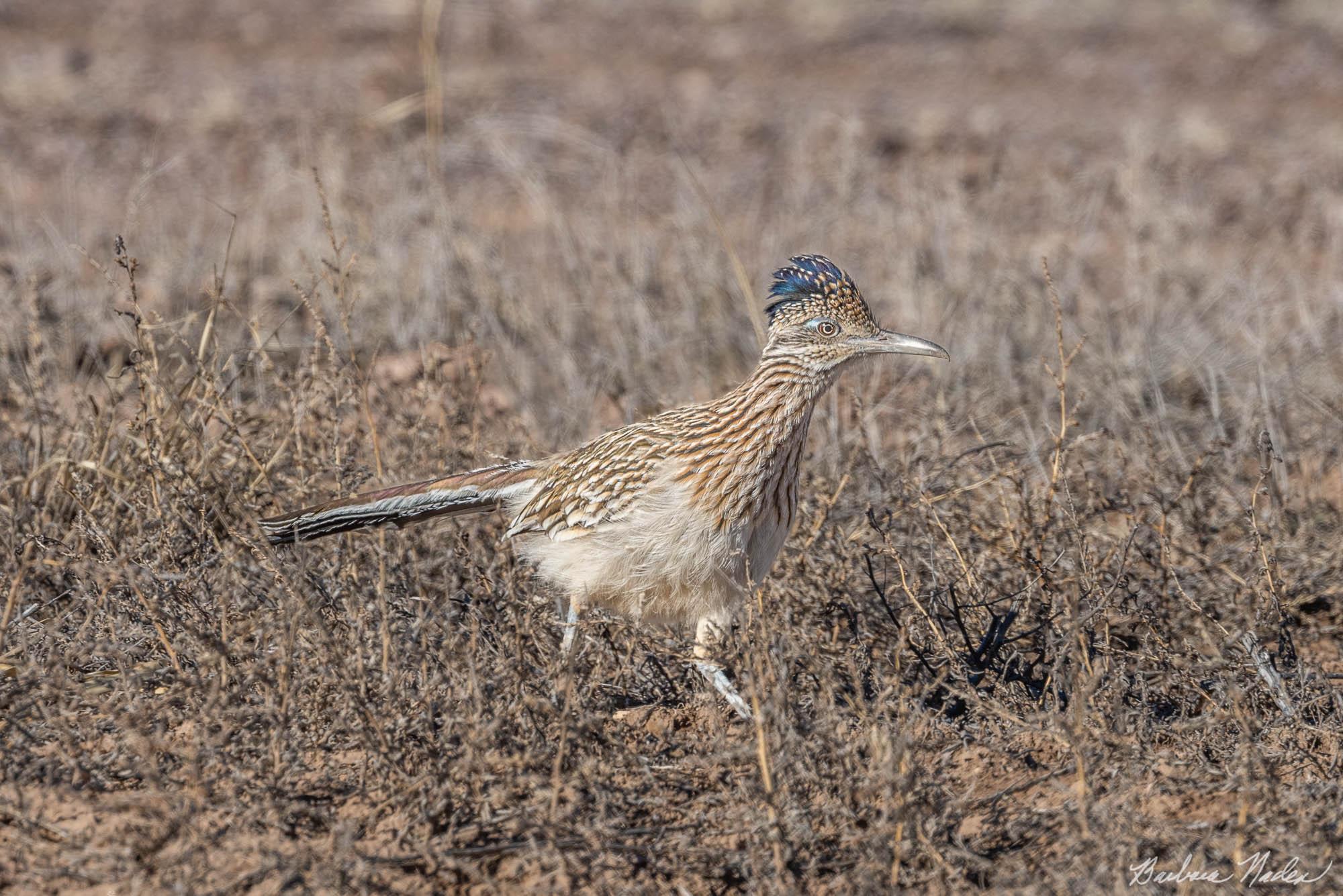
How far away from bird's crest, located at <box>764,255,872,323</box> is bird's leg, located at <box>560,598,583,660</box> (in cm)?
102

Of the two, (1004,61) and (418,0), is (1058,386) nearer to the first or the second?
(1004,61)

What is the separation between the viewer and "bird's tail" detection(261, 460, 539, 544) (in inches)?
164

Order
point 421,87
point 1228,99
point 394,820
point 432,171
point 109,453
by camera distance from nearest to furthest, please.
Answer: point 394,820 < point 109,453 < point 432,171 < point 421,87 < point 1228,99

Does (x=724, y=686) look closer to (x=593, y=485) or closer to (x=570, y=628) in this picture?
(x=570, y=628)

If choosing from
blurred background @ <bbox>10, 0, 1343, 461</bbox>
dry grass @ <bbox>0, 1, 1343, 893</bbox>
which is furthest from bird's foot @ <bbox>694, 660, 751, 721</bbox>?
blurred background @ <bbox>10, 0, 1343, 461</bbox>

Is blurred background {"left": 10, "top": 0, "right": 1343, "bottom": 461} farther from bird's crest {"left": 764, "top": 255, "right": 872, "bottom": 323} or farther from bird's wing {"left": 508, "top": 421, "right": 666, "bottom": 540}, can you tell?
bird's crest {"left": 764, "top": 255, "right": 872, "bottom": 323}

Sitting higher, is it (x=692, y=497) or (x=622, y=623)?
(x=692, y=497)

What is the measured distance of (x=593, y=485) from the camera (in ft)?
13.8

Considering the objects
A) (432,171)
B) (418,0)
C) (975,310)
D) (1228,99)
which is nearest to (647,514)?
(975,310)

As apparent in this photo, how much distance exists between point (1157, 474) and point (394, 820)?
115 inches

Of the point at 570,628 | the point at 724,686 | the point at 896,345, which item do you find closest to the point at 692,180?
the point at 896,345

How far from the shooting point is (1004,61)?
1527 cm

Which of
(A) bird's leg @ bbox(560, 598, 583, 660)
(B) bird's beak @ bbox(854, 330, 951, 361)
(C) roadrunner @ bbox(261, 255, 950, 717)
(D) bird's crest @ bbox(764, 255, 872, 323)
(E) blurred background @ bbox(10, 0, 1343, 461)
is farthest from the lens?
(E) blurred background @ bbox(10, 0, 1343, 461)

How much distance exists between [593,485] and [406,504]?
55cm
